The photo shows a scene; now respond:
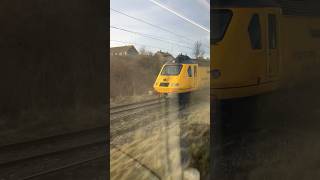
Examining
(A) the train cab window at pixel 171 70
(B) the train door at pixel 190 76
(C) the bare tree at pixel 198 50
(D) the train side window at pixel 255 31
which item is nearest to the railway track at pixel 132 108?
(A) the train cab window at pixel 171 70

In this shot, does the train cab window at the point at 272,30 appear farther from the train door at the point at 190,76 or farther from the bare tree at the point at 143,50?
the bare tree at the point at 143,50

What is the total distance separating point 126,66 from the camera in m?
4.54

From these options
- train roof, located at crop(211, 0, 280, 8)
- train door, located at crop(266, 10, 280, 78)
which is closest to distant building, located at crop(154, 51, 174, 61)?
train roof, located at crop(211, 0, 280, 8)

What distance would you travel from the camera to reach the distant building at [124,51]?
413 cm

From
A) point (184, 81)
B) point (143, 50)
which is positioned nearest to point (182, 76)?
point (184, 81)

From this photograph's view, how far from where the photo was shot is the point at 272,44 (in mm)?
8859

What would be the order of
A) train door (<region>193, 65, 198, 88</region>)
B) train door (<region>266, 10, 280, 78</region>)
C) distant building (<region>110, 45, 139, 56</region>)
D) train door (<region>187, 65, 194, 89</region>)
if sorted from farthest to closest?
1. train door (<region>266, 10, 280, 78</region>)
2. train door (<region>193, 65, 198, 88</region>)
3. train door (<region>187, 65, 194, 89</region>)
4. distant building (<region>110, 45, 139, 56</region>)

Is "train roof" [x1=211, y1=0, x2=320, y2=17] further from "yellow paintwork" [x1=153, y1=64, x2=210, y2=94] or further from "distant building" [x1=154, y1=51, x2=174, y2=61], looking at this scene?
"distant building" [x1=154, y1=51, x2=174, y2=61]

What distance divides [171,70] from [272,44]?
3.73m

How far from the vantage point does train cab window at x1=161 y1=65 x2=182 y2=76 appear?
5.52 m
